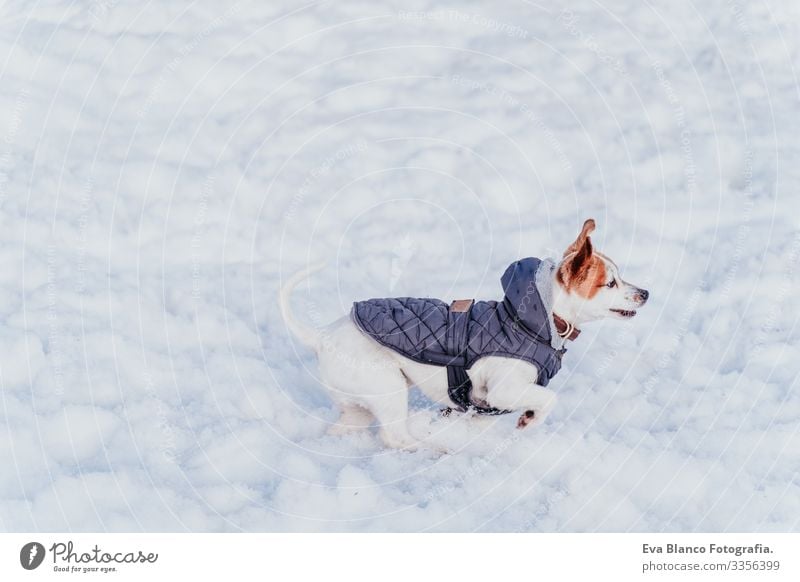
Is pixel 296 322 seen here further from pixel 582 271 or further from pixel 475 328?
pixel 582 271

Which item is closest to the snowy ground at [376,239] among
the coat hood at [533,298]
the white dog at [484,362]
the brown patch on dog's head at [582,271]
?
the white dog at [484,362]

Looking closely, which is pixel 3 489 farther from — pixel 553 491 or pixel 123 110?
pixel 123 110

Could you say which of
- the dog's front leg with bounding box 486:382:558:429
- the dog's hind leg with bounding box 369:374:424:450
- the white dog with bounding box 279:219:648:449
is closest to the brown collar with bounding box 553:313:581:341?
the white dog with bounding box 279:219:648:449

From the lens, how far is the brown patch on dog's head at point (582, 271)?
14.6ft

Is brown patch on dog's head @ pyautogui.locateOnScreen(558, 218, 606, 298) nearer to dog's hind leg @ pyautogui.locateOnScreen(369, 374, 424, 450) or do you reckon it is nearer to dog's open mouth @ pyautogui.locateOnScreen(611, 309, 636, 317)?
dog's open mouth @ pyautogui.locateOnScreen(611, 309, 636, 317)

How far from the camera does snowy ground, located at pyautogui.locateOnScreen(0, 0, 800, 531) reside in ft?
14.9

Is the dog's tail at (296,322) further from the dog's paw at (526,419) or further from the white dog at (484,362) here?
the dog's paw at (526,419)

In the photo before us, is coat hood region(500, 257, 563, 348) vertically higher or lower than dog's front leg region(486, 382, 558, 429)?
higher

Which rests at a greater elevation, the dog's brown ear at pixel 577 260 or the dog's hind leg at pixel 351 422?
the dog's brown ear at pixel 577 260

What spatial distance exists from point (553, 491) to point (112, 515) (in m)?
2.07

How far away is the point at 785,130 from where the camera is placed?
707 cm

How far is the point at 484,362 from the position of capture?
4648 mm

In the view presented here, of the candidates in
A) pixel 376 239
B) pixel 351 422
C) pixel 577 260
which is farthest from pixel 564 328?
pixel 376 239

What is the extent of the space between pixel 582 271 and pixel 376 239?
2.26 m
